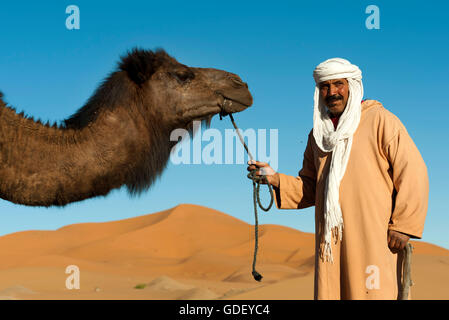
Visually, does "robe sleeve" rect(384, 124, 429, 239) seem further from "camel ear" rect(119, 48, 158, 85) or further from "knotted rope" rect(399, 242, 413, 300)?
"camel ear" rect(119, 48, 158, 85)

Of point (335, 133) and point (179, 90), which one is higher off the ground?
point (179, 90)

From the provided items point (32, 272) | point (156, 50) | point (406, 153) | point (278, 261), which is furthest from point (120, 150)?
point (278, 261)

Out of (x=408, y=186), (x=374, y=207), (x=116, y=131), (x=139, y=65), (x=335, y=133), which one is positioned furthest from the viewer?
(x=139, y=65)

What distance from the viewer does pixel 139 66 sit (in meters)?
4.99

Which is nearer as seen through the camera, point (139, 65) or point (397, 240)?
point (397, 240)

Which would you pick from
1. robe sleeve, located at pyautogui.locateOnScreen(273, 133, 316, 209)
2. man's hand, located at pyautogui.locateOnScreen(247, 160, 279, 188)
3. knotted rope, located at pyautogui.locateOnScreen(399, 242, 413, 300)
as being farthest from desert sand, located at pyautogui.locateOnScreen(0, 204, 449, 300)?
man's hand, located at pyautogui.locateOnScreen(247, 160, 279, 188)

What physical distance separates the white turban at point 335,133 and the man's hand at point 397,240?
33cm

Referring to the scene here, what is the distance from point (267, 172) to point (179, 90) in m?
1.44

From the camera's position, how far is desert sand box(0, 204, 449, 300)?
13455 millimetres

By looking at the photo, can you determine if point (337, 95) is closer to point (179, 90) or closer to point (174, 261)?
point (179, 90)

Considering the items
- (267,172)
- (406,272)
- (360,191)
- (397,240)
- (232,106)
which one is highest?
(232,106)

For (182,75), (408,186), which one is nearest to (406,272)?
(408,186)

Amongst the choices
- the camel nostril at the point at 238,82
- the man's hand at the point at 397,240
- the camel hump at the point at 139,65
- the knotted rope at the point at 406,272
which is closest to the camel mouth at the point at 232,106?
the camel nostril at the point at 238,82
